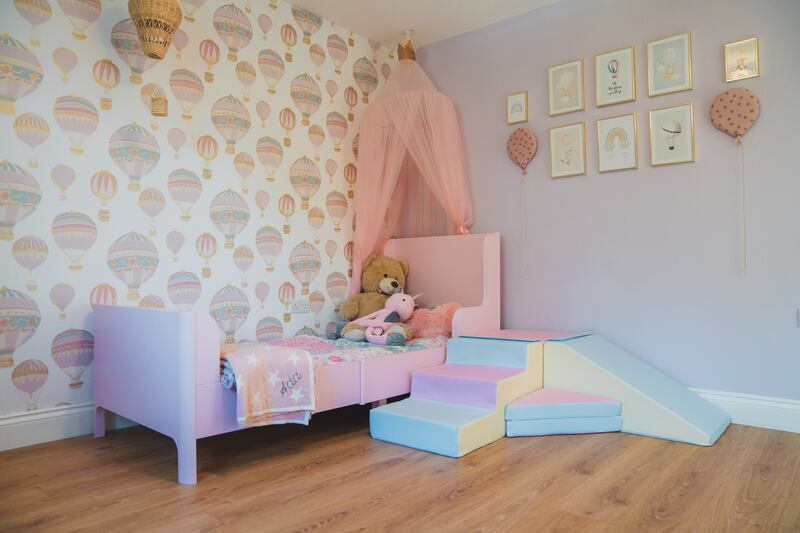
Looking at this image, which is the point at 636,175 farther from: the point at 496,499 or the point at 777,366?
the point at 496,499

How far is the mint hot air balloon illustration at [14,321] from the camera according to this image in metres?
2.93

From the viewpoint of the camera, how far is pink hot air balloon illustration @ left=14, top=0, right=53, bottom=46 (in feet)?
9.75

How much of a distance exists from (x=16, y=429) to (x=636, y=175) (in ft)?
12.4

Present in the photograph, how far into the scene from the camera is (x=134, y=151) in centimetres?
335

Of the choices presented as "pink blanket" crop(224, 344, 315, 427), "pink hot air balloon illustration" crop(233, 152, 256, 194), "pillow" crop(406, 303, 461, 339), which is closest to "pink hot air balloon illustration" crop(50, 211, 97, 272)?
"pink hot air balloon illustration" crop(233, 152, 256, 194)

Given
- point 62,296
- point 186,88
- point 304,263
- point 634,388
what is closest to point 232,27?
point 186,88

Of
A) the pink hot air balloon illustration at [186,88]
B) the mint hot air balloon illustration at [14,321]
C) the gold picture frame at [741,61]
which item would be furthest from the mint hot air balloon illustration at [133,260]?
the gold picture frame at [741,61]

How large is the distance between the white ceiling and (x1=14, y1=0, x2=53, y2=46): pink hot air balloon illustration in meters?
1.62

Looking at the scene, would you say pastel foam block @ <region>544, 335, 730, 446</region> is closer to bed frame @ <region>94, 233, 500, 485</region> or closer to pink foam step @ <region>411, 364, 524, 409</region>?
pink foam step @ <region>411, 364, 524, 409</region>

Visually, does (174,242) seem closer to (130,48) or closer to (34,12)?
(130,48)

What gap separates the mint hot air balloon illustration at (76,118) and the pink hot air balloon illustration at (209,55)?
29.8 inches

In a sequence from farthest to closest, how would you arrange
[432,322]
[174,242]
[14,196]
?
[432,322] < [174,242] < [14,196]

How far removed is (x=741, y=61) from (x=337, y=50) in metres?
2.76

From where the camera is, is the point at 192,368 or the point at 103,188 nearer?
the point at 192,368
